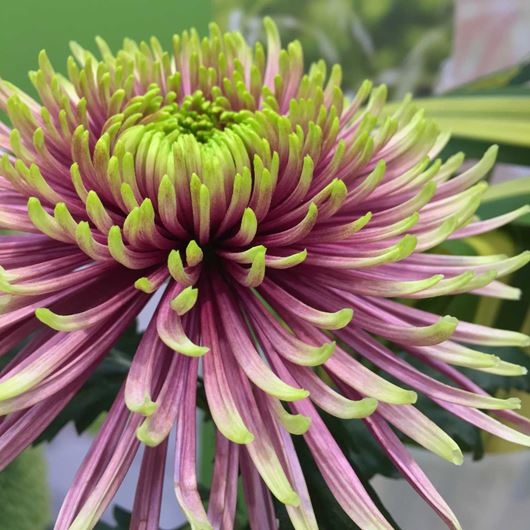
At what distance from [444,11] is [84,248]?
0.63 m

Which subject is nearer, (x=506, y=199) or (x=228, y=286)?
(x=228, y=286)

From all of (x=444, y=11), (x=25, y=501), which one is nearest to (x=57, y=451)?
(x=25, y=501)

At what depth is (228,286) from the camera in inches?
9.1

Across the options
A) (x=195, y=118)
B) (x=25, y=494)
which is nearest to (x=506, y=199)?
(x=195, y=118)

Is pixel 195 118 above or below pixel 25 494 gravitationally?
above

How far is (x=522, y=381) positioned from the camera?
0.33 metres

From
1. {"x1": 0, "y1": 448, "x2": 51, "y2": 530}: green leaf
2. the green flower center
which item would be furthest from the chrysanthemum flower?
{"x1": 0, "y1": 448, "x2": 51, "y2": 530}: green leaf

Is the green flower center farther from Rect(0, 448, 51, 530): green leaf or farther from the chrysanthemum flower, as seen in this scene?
Rect(0, 448, 51, 530): green leaf

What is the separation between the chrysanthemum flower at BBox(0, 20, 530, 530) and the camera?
188 mm

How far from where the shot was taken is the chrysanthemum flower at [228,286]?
0.62 ft

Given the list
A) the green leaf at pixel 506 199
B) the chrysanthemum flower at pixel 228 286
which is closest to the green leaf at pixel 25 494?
the chrysanthemum flower at pixel 228 286

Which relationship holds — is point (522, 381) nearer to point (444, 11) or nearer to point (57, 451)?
point (57, 451)

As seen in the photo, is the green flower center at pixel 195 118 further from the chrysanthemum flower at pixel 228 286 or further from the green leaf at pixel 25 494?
the green leaf at pixel 25 494

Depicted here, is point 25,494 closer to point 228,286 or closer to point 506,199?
point 228,286
